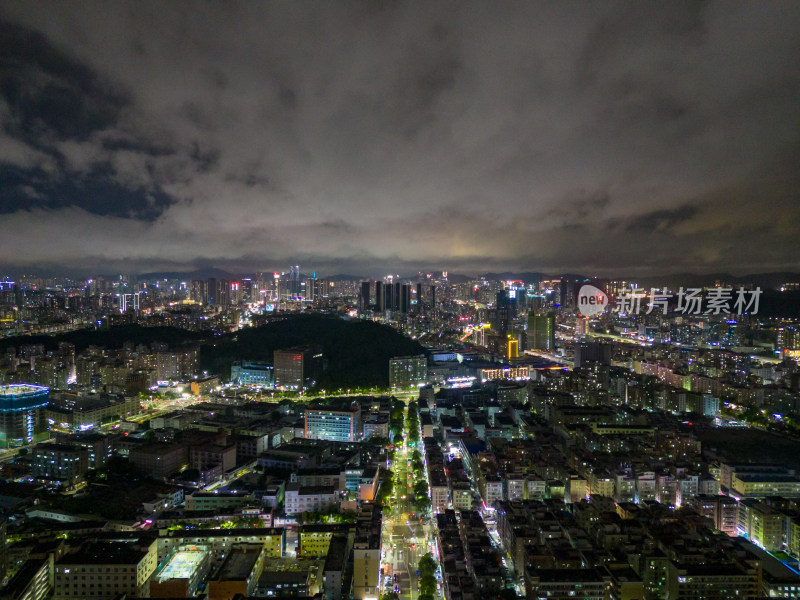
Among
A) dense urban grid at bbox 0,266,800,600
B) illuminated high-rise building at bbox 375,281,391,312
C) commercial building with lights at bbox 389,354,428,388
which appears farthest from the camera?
illuminated high-rise building at bbox 375,281,391,312

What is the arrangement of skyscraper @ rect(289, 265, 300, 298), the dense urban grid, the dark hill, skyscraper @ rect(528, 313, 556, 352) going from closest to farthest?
the dense urban grid → the dark hill → skyscraper @ rect(528, 313, 556, 352) → skyscraper @ rect(289, 265, 300, 298)

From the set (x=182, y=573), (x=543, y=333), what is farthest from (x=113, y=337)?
(x=543, y=333)

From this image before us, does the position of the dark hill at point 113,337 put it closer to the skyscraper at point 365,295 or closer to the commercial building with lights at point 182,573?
the skyscraper at point 365,295

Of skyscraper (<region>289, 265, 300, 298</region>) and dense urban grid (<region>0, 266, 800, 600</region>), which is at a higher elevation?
skyscraper (<region>289, 265, 300, 298</region>)

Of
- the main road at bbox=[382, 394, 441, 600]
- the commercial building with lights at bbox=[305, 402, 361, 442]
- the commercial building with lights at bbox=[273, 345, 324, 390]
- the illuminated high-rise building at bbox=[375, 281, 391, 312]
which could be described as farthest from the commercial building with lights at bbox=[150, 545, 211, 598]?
the illuminated high-rise building at bbox=[375, 281, 391, 312]

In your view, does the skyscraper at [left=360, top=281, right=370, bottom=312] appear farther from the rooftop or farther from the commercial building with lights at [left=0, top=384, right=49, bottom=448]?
the rooftop

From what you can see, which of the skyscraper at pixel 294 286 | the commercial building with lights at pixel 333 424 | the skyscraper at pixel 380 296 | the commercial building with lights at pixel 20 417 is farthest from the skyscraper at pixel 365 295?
the commercial building with lights at pixel 20 417

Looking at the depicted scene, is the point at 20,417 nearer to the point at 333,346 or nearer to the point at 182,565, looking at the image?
the point at 182,565
